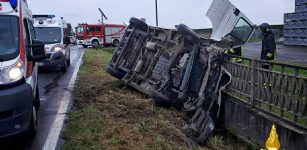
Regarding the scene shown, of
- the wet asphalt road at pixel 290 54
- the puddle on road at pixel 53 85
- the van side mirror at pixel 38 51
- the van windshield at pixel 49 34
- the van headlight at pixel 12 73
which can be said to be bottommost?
the puddle on road at pixel 53 85

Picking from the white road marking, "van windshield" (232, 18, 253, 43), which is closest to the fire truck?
the white road marking

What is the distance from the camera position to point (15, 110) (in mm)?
4977

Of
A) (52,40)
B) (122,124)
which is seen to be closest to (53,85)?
(52,40)

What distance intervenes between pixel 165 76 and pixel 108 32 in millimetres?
32367

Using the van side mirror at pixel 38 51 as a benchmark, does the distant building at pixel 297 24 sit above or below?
above

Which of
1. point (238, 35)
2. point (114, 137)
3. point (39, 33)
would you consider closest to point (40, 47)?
point (114, 137)

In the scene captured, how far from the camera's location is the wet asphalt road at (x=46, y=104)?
5722mm

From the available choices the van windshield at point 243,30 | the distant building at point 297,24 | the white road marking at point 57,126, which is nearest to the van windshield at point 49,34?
the white road marking at point 57,126

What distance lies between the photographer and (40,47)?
610cm

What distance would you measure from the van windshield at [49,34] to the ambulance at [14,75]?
913cm

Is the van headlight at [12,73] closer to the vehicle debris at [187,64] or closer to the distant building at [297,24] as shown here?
the vehicle debris at [187,64]

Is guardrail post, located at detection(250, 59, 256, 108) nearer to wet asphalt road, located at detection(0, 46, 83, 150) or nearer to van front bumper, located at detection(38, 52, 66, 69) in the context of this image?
wet asphalt road, located at detection(0, 46, 83, 150)

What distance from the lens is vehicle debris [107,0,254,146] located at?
735cm

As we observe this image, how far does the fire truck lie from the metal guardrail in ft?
108
